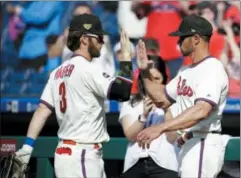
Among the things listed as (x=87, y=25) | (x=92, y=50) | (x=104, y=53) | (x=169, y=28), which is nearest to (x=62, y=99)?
(x=92, y=50)

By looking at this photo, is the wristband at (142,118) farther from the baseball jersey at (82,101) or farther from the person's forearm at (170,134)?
the baseball jersey at (82,101)

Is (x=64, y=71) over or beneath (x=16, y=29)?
beneath

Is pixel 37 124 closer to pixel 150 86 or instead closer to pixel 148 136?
pixel 150 86

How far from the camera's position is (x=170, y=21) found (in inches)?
311

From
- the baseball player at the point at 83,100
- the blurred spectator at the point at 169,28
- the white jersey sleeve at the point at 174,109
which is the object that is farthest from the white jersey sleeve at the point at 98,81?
the blurred spectator at the point at 169,28

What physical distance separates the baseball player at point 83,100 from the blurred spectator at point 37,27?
3.37m

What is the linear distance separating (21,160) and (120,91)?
84 centimetres

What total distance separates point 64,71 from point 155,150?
35.9 inches

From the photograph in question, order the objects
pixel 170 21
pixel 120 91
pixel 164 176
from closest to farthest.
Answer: pixel 120 91
pixel 164 176
pixel 170 21

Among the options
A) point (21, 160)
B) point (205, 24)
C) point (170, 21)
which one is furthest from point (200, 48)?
point (170, 21)

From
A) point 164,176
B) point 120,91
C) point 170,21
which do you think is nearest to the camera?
point 120,91

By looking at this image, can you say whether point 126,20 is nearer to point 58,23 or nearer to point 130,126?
point 58,23

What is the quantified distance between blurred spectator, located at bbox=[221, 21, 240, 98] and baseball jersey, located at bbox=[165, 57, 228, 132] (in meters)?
2.90

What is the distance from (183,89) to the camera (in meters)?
4.81
